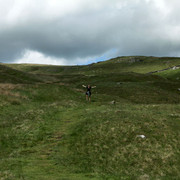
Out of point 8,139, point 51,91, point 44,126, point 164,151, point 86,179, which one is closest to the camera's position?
point 86,179

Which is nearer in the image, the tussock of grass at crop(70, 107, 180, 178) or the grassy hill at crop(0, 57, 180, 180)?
the grassy hill at crop(0, 57, 180, 180)

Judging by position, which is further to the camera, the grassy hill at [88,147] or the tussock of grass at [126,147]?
the tussock of grass at [126,147]

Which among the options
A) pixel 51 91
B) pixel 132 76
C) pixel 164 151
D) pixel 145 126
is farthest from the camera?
pixel 132 76

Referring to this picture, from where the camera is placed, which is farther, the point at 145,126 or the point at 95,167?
the point at 145,126

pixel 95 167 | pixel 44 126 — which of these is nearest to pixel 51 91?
pixel 44 126

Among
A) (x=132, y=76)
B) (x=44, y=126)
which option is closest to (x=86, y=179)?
(x=44, y=126)

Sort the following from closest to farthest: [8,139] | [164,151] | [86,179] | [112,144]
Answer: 1. [86,179]
2. [164,151]
3. [112,144]
4. [8,139]

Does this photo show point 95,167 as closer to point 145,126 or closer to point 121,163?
point 121,163

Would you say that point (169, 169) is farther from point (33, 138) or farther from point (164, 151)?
point (33, 138)

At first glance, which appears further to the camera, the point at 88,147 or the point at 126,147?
the point at 88,147

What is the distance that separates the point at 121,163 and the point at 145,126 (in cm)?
763

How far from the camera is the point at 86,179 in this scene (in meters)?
11.8

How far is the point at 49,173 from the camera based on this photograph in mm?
12305

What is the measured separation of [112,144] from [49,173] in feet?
22.6
